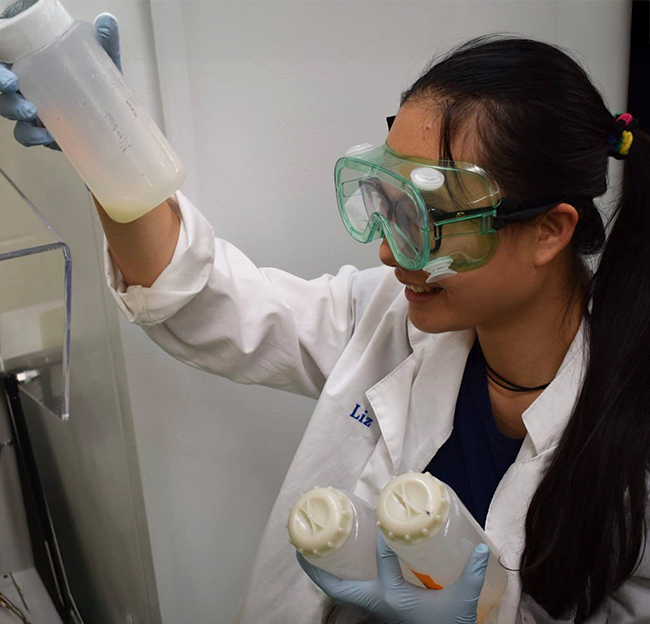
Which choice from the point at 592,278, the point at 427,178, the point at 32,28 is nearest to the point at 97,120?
the point at 32,28

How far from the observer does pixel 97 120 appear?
0.96 m

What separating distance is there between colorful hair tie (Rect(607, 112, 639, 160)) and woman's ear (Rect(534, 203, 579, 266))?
0.12 metres

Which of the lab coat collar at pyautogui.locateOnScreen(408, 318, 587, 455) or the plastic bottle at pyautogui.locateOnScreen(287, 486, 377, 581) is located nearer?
the plastic bottle at pyautogui.locateOnScreen(287, 486, 377, 581)

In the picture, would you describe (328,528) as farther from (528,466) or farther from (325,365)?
(325,365)

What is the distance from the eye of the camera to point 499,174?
3.57ft

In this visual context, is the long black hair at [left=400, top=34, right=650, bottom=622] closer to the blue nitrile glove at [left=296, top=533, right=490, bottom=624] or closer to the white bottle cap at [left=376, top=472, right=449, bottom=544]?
the blue nitrile glove at [left=296, top=533, right=490, bottom=624]

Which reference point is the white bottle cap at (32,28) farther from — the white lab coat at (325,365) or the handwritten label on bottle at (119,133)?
the white lab coat at (325,365)

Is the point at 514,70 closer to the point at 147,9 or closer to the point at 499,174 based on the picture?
the point at 499,174

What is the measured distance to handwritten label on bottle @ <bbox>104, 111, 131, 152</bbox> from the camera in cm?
97

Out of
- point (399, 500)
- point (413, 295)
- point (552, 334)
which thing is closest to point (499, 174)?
point (413, 295)

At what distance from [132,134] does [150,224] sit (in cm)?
22

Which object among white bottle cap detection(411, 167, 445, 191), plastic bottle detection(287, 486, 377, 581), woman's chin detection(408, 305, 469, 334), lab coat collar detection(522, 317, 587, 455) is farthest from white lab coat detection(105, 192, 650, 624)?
white bottle cap detection(411, 167, 445, 191)

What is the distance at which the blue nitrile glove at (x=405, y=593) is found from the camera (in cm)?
106

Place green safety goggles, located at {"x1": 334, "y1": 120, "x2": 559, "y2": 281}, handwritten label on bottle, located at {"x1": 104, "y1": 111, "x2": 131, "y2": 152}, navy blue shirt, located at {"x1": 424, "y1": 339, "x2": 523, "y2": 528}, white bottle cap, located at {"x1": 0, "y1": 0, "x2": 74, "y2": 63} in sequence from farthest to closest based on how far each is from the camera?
navy blue shirt, located at {"x1": 424, "y1": 339, "x2": 523, "y2": 528}
green safety goggles, located at {"x1": 334, "y1": 120, "x2": 559, "y2": 281}
handwritten label on bottle, located at {"x1": 104, "y1": 111, "x2": 131, "y2": 152}
white bottle cap, located at {"x1": 0, "y1": 0, "x2": 74, "y2": 63}
